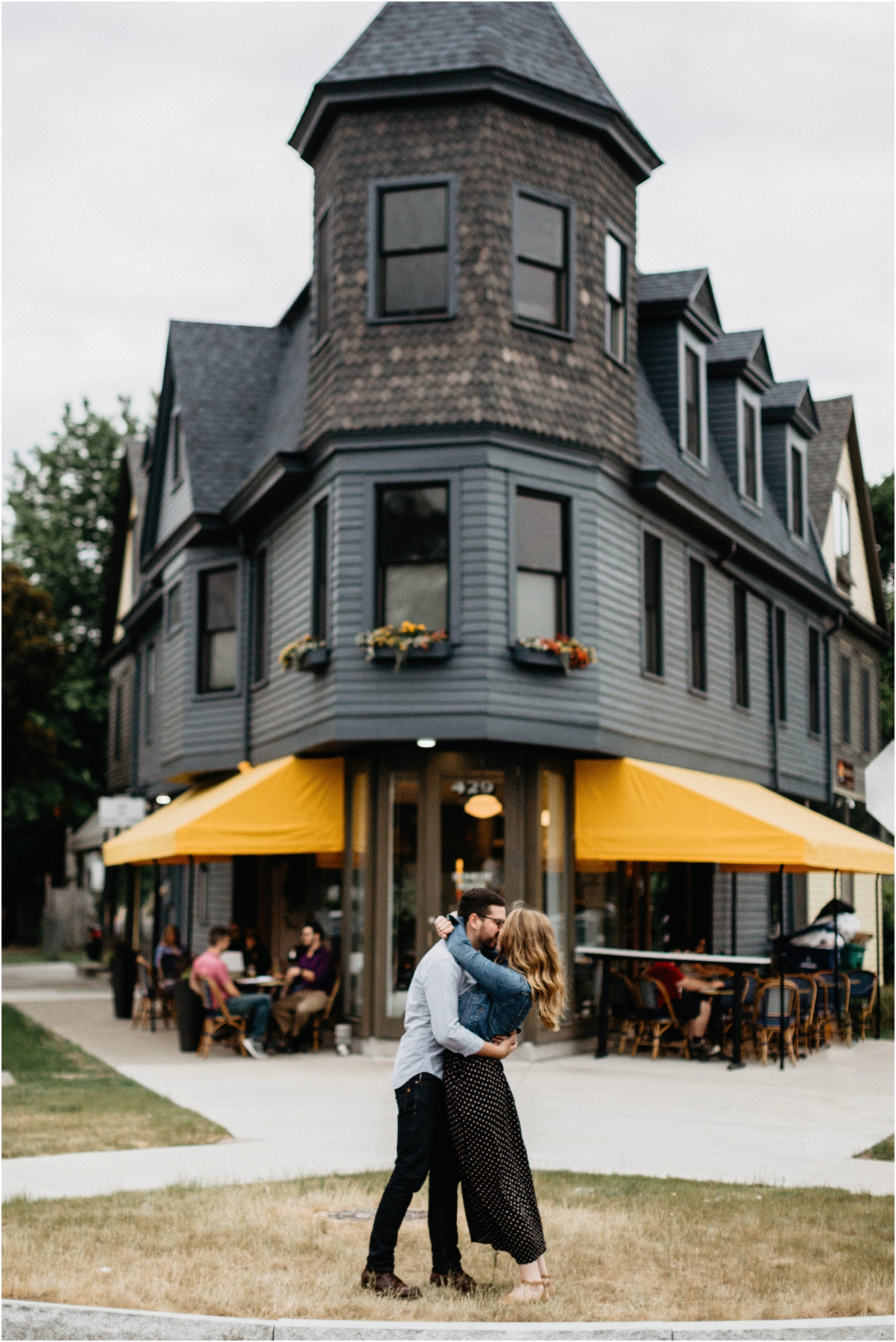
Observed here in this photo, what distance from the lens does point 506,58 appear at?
698 inches

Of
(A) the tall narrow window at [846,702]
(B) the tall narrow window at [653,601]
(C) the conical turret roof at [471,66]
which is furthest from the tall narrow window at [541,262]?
(A) the tall narrow window at [846,702]

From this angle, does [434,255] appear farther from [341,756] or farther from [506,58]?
[341,756]

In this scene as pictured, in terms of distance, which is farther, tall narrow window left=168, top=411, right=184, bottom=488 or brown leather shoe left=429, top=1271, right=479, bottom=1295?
tall narrow window left=168, top=411, right=184, bottom=488

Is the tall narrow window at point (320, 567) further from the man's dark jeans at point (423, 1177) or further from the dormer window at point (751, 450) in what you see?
the man's dark jeans at point (423, 1177)

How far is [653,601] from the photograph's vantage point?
2000cm

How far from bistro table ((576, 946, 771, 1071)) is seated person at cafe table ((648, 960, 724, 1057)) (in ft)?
0.44

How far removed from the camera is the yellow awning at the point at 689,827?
16.4 m

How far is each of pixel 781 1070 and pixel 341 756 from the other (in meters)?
6.17

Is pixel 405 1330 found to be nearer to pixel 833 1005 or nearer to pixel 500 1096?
pixel 500 1096

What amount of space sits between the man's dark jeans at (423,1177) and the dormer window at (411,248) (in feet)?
39.0

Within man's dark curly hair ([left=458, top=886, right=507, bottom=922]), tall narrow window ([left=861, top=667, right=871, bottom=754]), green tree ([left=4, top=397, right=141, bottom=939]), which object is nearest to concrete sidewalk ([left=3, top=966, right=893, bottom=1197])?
man's dark curly hair ([left=458, top=886, right=507, bottom=922])

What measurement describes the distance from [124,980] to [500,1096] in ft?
53.4

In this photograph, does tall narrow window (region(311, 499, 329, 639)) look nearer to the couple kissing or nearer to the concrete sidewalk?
the concrete sidewalk

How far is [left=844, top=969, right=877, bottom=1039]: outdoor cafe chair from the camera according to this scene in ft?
62.6
